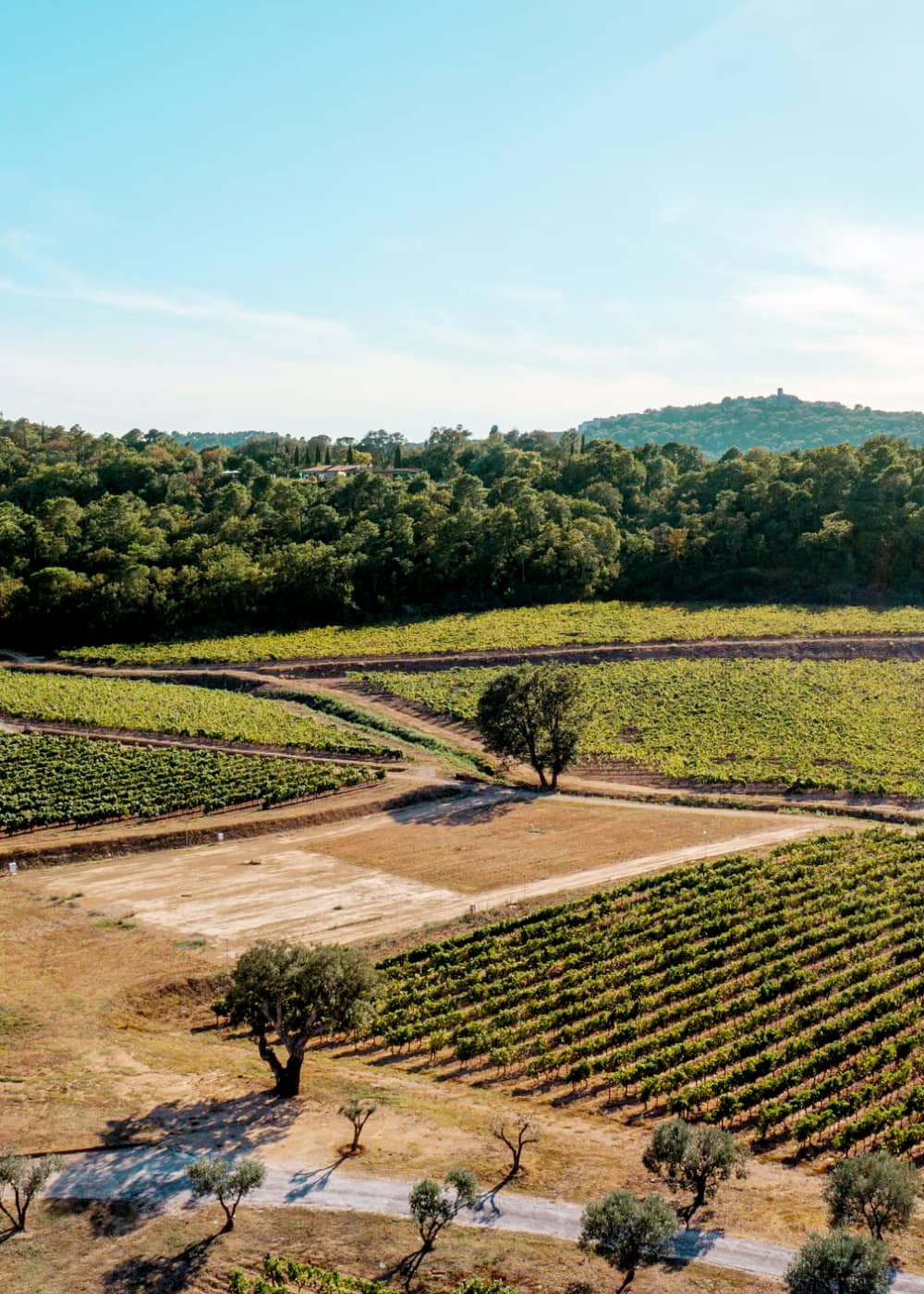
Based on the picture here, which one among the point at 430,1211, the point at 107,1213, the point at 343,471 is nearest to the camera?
the point at 430,1211

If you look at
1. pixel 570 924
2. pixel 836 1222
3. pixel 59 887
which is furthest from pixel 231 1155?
pixel 59 887

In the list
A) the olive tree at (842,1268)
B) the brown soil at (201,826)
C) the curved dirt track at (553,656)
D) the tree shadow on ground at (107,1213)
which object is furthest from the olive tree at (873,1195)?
the curved dirt track at (553,656)

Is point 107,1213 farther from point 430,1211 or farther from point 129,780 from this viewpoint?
point 129,780

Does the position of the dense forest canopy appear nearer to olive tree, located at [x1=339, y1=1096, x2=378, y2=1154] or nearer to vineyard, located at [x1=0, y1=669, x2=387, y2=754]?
vineyard, located at [x1=0, y1=669, x2=387, y2=754]

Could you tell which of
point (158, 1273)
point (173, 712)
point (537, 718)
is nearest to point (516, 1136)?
point (158, 1273)

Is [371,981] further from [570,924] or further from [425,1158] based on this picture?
[570,924]

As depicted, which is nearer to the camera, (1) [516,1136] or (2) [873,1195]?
(2) [873,1195]

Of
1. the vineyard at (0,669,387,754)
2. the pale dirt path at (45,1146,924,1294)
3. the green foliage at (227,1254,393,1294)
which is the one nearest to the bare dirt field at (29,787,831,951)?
the pale dirt path at (45,1146,924,1294)
